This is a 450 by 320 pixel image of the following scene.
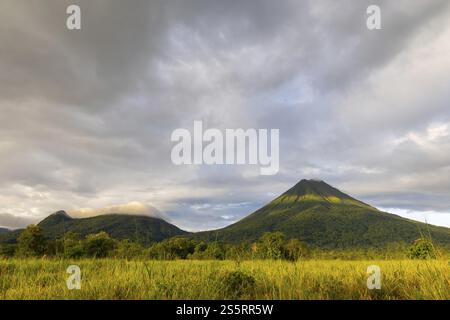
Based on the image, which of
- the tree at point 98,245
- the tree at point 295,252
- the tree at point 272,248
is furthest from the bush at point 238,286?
the tree at point 98,245

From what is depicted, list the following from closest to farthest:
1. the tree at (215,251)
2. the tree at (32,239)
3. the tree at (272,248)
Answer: the tree at (215,251)
the tree at (272,248)
the tree at (32,239)

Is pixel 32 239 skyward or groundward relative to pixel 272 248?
groundward

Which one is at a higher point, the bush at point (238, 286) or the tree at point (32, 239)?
the bush at point (238, 286)

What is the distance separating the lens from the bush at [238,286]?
6.20 metres

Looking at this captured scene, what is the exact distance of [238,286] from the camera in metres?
6.68

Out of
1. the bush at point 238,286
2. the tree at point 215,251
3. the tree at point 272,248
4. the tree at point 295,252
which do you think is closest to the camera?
the bush at point 238,286

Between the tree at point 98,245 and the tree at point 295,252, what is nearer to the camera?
the tree at point 295,252

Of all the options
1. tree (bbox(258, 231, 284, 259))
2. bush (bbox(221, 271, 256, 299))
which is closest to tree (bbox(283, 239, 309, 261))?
tree (bbox(258, 231, 284, 259))

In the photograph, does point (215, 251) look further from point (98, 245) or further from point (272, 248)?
point (98, 245)

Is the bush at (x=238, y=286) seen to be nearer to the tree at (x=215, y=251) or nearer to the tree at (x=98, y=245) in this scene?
the tree at (x=215, y=251)

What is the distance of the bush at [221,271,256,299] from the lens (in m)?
6.20

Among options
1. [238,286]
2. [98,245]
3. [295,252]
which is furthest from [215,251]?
[98,245]

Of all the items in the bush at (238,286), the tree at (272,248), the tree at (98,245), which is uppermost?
the bush at (238,286)
